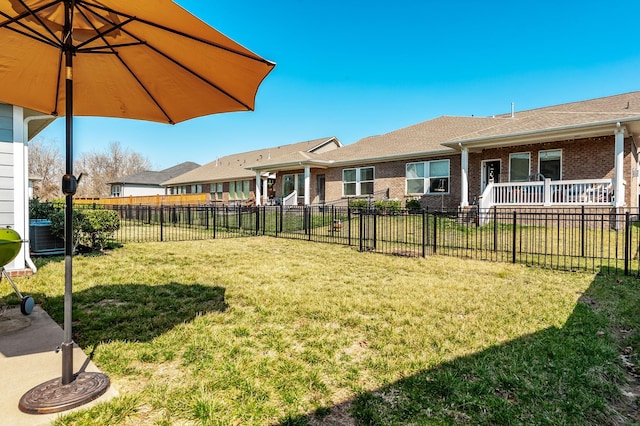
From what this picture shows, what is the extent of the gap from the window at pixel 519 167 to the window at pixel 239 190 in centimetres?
1966

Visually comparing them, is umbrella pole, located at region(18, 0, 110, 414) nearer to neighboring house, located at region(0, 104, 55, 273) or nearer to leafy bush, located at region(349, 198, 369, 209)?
neighboring house, located at region(0, 104, 55, 273)

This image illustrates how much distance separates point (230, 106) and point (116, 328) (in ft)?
8.90

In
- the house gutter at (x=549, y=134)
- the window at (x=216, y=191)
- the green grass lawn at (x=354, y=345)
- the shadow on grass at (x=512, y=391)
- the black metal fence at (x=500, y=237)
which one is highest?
the house gutter at (x=549, y=134)

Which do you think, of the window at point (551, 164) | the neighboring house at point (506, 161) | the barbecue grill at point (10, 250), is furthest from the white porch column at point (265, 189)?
the barbecue grill at point (10, 250)

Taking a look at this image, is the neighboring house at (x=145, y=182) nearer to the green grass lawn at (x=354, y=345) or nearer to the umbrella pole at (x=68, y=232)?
the green grass lawn at (x=354, y=345)

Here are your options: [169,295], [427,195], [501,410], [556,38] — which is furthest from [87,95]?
[556,38]

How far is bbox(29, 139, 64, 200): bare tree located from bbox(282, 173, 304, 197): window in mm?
41327

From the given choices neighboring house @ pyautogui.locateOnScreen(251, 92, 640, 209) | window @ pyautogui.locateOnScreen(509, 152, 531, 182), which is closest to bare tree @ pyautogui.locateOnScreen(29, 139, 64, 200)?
neighboring house @ pyautogui.locateOnScreen(251, 92, 640, 209)

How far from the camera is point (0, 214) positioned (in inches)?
234

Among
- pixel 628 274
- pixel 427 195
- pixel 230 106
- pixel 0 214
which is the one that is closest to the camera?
pixel 230 106

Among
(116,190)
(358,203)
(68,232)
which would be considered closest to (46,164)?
(116,190)

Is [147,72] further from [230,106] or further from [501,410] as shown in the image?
[501,410]

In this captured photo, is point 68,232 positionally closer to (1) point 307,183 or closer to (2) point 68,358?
(2) point 68,358

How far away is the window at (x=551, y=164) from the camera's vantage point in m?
14.5
